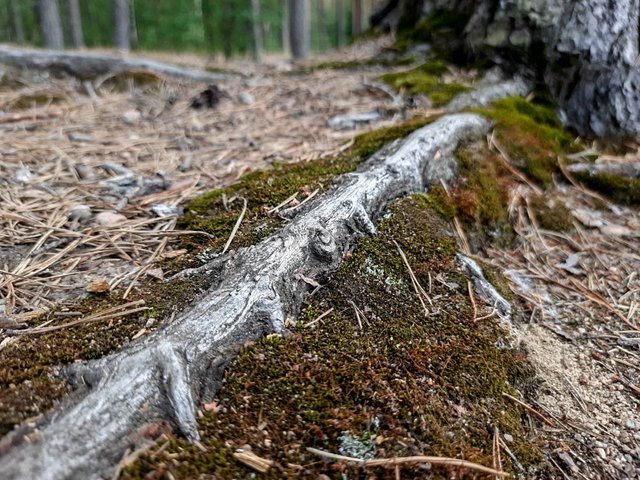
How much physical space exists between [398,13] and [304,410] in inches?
288

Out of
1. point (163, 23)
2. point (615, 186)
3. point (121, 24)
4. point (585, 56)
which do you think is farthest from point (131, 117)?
point (163, 23)

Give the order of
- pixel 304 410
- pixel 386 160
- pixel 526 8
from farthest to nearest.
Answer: pixel 526 8 < pixel 386 160 < pixel 304 410

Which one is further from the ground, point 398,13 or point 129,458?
point 398,13

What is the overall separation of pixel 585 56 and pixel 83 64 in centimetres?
502

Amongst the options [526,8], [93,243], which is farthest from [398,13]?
[93,243]

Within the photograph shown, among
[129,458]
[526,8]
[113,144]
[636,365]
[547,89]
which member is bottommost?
[636,365]

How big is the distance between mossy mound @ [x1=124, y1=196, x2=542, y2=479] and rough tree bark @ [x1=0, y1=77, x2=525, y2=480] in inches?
2.7

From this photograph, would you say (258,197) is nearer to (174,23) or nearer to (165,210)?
(165,210)

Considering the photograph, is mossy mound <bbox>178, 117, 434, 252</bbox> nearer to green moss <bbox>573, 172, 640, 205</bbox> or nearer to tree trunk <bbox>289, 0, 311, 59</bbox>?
green moss <bbox>573, 172, 640, 205</bbox>

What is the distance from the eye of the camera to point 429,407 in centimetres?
142

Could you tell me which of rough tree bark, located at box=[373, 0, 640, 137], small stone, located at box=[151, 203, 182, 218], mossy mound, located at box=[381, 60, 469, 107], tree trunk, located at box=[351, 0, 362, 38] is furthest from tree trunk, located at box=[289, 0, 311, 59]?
small stone, located at box=[151, 203, 182, 218]

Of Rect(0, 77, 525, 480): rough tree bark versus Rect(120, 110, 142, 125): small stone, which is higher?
Rect(120, 110, 142, 125): small stone

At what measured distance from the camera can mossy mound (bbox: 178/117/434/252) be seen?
1.98 m

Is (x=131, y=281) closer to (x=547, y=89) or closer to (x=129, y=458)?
(x=129, y=458)
